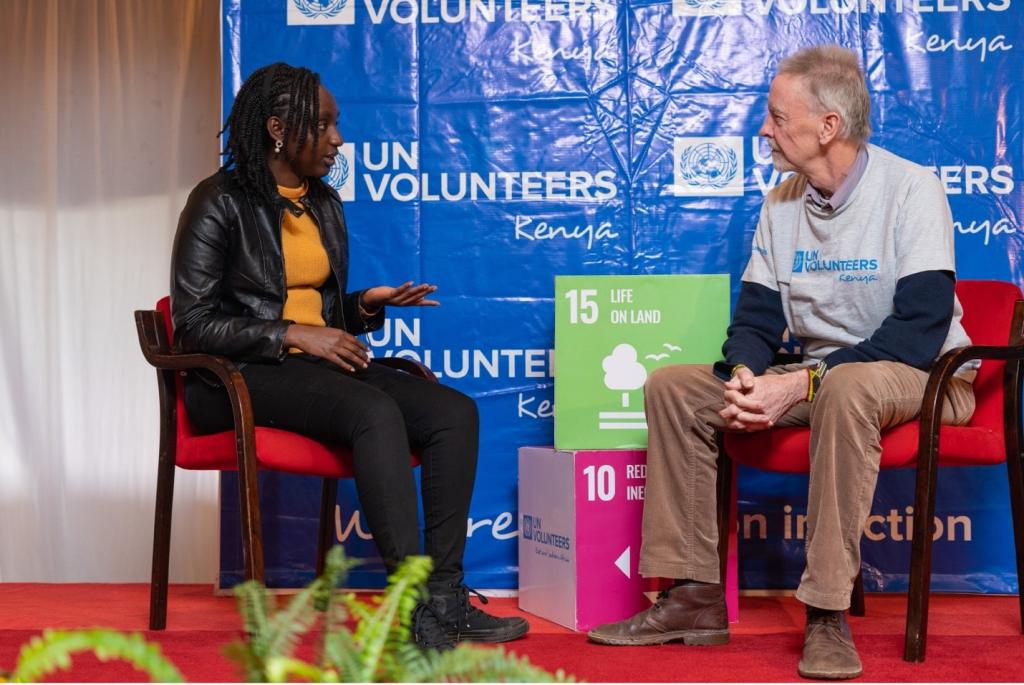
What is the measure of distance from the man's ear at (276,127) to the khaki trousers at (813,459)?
103 cm

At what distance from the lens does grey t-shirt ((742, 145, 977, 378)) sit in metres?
2.38

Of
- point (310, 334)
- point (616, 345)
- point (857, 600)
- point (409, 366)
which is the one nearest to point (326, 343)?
point (310, 334)

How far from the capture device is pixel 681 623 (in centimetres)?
244

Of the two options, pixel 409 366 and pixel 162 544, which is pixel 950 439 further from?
pixel 162 544

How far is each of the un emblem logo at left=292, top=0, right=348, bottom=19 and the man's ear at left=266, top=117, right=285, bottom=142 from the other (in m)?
0.81

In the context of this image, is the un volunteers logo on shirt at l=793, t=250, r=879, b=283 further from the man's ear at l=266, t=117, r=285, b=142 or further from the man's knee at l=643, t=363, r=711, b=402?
the man's ear at l=266, t=117, r=285, b=142

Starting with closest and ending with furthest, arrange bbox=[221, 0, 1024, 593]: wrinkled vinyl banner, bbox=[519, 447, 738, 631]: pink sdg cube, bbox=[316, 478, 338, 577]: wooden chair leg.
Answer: bbox=[519, 447, 738, 631]: pink sdg cube, bbox=[316, 478, 338, 577]: wooden chair leg, bbox=[221, 0, 1024, 593]: wrinkled vinyl banner

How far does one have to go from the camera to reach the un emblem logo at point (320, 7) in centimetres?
334

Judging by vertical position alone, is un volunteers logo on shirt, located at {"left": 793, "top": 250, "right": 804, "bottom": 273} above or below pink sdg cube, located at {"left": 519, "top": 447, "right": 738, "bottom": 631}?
above

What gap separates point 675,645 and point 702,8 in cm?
186

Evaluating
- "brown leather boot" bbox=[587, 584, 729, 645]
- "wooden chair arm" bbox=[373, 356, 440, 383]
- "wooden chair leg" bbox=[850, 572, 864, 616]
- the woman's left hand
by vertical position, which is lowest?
Result: "wooden chair leg" bbox=[850, 572, 864, 616]

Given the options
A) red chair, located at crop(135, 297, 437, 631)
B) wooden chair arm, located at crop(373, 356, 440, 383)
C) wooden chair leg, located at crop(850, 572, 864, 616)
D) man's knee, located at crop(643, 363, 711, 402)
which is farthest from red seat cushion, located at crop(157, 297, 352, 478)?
wooden chair leg, located at crop(850, 572, 864, 616)

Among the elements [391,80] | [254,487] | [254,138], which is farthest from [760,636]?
[391,80]

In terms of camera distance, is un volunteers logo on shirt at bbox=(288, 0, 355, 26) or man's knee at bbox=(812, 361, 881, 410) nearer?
man's knee at bbox=(812, 361, 881, 410)
